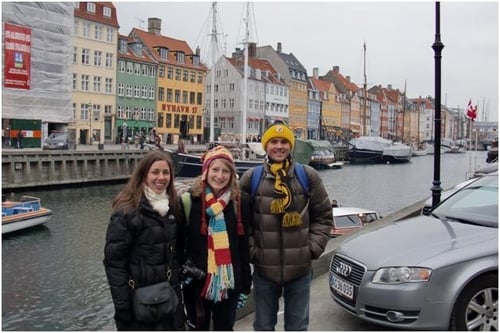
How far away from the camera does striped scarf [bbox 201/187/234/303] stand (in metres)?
3.79

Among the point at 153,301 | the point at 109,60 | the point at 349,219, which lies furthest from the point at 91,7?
the point at 153,301

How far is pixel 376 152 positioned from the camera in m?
76.8

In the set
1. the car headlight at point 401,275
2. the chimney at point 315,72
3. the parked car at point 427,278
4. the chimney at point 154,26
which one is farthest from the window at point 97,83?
the chimney at point 315,72

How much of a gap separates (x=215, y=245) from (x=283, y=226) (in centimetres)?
49

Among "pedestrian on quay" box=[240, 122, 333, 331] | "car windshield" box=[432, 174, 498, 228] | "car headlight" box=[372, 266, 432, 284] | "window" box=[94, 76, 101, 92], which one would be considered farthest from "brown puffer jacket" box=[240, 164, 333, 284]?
"window" box=[94, 76, 101, 92]

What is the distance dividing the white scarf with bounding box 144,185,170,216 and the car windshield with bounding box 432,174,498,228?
2946 millimetres

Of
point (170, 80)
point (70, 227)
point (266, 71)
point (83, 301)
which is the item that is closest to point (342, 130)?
point (266, 71)

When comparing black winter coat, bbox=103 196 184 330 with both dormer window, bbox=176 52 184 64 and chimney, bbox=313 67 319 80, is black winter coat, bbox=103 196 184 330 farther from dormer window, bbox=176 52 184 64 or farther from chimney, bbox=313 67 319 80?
chimney, bbox=313 67 319 80

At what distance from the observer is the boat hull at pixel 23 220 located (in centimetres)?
1977

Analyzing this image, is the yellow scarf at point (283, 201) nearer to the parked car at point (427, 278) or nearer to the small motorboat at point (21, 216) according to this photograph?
the parked car at point (427, 278)

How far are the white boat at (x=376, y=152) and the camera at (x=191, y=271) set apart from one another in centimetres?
7337

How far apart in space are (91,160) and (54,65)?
495 inches

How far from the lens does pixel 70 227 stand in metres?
22.0

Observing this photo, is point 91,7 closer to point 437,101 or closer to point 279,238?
point 437,101
